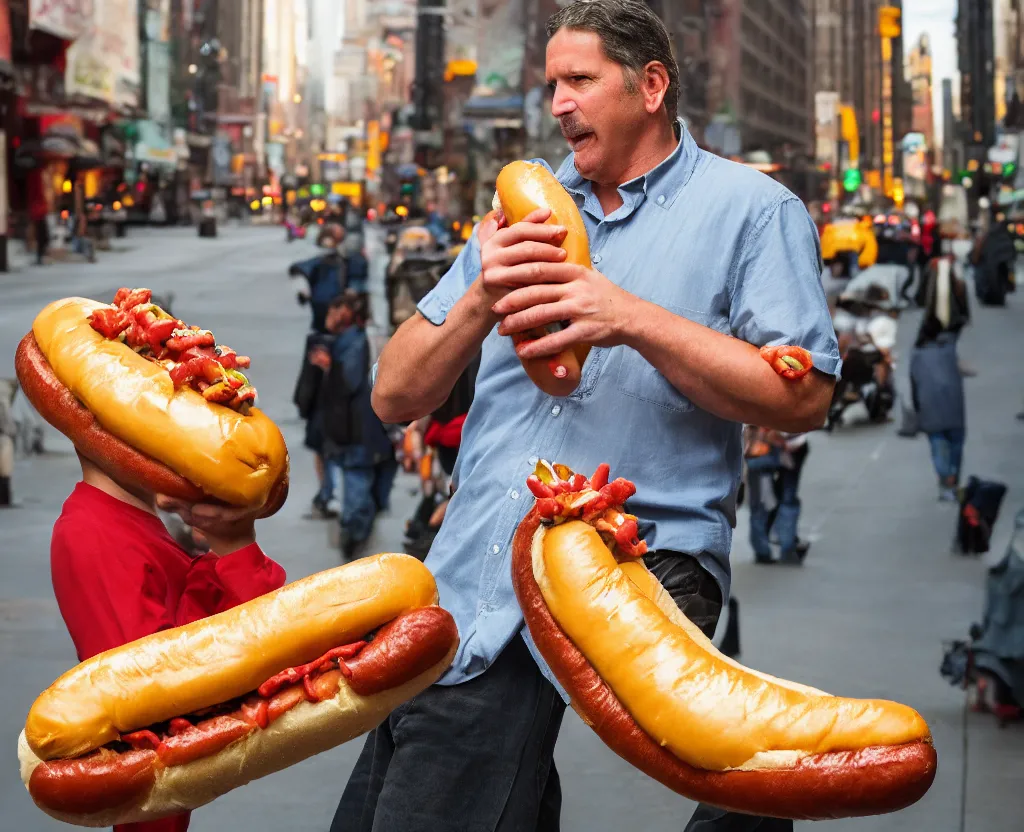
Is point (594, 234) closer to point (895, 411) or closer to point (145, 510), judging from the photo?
point (145, 510)

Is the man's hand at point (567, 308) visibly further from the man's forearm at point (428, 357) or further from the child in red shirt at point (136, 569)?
the child in red shirt at point (136, 569)

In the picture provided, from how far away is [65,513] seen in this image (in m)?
2.98

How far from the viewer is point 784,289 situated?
2707mm

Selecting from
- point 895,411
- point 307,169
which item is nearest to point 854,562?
point 895,411

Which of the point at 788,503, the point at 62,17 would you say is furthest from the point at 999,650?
the point at 62,17

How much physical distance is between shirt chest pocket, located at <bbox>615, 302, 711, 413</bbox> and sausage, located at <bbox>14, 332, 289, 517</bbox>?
624mm

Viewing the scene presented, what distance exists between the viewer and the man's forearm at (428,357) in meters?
2.61

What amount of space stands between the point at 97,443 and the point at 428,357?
0.60 meters

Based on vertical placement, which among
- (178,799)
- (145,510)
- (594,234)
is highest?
(594,234)

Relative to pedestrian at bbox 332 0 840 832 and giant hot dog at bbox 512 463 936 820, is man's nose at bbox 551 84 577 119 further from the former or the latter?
giant hot dog at bbox 512 463 936 820

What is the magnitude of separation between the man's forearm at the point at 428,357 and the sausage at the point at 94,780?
0.77 m

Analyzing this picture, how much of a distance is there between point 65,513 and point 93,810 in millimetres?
763

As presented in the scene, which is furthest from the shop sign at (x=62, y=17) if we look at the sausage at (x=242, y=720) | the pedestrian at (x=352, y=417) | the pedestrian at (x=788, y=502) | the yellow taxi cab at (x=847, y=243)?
the sausage at (x=242, y=720)

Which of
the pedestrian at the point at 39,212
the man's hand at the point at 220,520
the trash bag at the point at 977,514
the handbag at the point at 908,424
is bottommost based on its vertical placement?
the handbag at the point at 908,424
